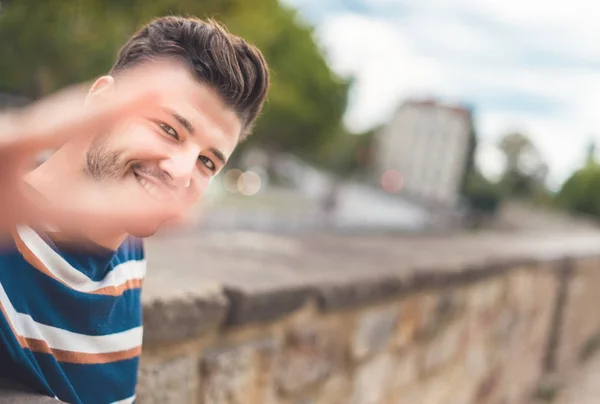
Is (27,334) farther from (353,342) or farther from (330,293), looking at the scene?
(353,342)

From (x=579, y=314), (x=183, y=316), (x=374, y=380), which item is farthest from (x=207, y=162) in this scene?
(x=579, y=314)

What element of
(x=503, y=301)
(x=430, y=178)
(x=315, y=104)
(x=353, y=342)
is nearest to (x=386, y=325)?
(x=353, y=342)

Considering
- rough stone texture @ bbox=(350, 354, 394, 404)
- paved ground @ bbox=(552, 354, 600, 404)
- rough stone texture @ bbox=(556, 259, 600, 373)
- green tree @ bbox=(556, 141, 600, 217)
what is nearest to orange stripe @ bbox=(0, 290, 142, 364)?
rough stone texture @ bbox=(350, 354, 394, 404)

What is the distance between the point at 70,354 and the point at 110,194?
0.24 metres

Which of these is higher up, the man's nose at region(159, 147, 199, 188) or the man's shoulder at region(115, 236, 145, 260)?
the man's nose at region(159, 147, 199, 188)

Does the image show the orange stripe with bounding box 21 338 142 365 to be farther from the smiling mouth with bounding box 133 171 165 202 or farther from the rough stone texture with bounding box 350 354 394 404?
the rough stone texture with bounding box 350 354 394 404

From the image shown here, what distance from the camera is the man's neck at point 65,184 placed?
60 cm

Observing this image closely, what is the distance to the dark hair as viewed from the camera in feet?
2.35

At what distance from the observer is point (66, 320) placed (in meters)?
0.72

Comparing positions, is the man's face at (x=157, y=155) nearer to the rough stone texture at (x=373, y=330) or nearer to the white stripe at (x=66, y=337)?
the white stripe at (x=66, y=337)

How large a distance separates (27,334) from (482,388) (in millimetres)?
3016

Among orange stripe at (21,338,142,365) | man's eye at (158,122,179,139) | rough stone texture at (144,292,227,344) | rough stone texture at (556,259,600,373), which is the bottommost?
rough stone texture at (556,259,600,373)

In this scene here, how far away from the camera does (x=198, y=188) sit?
75cm

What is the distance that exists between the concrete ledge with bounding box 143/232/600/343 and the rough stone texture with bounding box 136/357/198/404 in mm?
66
